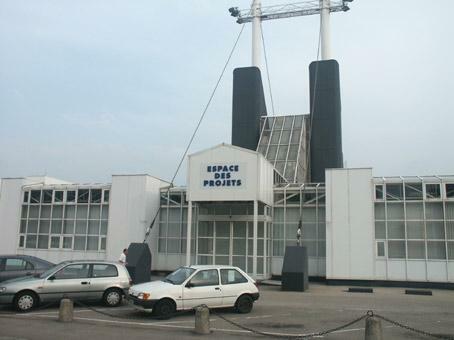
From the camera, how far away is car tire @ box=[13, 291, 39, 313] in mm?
13812

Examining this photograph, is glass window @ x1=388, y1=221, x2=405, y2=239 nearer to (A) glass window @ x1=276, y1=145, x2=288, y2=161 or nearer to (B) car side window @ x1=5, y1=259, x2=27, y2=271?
(A) glass window @ x1=276, y1=145, x2=288, y2=161

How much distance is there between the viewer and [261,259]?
2562cm

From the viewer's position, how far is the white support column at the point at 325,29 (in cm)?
4125

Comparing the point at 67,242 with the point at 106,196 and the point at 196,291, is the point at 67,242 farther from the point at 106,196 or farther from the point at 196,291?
the point at 196,291

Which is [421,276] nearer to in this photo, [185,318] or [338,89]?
[185,318]

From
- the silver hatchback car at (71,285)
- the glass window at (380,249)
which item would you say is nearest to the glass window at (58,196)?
Result: the silver hatchback car at (71,285)

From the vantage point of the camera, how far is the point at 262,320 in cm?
1320

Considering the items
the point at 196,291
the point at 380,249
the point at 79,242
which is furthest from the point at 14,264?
the point at 380,249

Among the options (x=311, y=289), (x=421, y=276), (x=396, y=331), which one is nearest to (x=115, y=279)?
(x=396, y=331)

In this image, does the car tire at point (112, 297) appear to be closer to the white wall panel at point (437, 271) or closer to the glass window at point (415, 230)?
the glass window at point (415, 230)

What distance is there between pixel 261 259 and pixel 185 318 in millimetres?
12615

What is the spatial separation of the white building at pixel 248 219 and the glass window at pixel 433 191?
4 centimetres

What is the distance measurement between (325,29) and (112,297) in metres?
33.6

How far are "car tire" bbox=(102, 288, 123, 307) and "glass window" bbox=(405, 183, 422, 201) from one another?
15.2m
